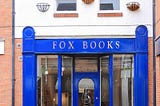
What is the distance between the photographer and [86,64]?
1769 centimetres

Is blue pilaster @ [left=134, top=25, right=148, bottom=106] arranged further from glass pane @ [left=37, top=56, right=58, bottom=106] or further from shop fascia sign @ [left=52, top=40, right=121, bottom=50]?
glass pane @ [left=37, top=56, right=58, bottom=106]

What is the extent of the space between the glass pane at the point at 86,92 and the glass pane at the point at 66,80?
0.47 meters

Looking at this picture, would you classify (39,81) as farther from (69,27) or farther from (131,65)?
(131,65)

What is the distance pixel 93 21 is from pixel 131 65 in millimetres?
2064

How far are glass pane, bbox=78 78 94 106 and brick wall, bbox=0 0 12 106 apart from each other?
8.68ft

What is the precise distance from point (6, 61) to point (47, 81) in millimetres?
1636

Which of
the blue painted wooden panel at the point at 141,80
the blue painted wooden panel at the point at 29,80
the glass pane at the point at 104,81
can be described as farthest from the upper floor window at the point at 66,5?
the blue painted wooden panel at the point at 141,80

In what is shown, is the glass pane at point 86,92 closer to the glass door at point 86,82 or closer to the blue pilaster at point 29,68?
the glass door at point 86,82

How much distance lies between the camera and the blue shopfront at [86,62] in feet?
54.7

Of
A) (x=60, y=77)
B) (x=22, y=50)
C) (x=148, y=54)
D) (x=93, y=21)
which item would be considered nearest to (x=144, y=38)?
(x=148, y=54)

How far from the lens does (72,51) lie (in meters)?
16.9

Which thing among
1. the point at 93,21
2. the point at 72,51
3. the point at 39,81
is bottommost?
the point at 39,81

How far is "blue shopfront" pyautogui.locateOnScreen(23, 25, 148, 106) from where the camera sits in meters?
16.7

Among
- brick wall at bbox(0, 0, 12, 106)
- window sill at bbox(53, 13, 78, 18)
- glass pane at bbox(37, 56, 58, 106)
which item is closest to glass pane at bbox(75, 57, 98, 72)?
glass pane at bbox(37, 56, 58, 106)
